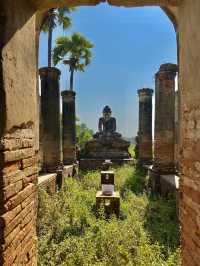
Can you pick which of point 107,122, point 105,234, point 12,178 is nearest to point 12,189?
point 12,178

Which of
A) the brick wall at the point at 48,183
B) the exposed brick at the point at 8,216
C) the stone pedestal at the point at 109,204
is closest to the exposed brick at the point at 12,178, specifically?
the exposed brick at the point at 8,216

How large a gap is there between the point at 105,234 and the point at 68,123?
12.6 m

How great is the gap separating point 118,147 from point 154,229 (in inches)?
595

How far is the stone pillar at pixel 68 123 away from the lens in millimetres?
17828

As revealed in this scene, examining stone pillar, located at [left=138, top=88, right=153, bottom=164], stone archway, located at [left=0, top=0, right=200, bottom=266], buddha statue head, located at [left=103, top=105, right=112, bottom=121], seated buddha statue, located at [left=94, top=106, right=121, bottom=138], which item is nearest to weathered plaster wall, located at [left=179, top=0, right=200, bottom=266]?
stone archway, located at [left=0, top=0, right=200, bottom=266]

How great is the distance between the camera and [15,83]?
2971 millimetres

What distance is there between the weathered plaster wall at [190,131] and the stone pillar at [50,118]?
9648 millimetres

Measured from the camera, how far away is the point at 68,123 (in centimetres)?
1831

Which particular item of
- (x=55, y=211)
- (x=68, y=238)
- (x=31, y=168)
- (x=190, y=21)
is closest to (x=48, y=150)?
(x=55, y=211)

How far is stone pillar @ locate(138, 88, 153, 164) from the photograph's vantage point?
18.0 metres

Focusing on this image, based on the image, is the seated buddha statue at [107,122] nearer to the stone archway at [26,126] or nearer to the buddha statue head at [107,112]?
the buddha statue head at [107,112]

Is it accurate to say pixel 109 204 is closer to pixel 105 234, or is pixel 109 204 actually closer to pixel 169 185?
pixel 105 234

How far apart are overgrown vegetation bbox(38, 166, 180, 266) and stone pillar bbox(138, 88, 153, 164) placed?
8.08 metres

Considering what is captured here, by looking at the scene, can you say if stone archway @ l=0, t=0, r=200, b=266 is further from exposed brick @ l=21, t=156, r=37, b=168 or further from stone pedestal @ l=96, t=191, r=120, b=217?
stone pedestal @ l=96, t=191, r=120, b=217
